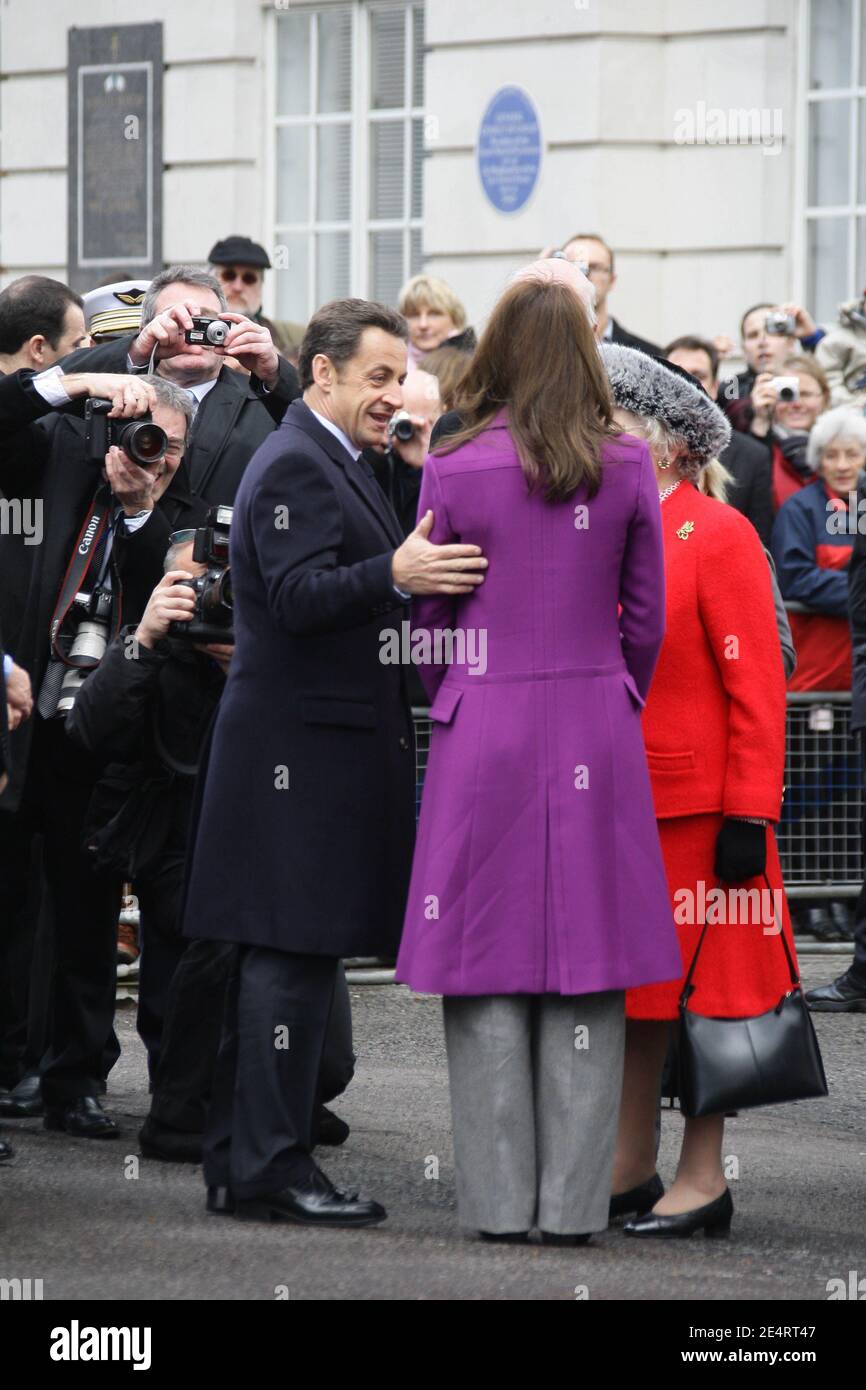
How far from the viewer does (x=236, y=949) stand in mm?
5375

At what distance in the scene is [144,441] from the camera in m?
5.78

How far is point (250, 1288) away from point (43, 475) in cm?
236

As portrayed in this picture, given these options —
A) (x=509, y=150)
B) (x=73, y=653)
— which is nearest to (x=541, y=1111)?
(x=73, y=653)

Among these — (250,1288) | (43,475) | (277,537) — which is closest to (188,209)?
(43,475)

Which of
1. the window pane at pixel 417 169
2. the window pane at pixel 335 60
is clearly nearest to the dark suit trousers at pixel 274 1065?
the window pane at pixel 417 169

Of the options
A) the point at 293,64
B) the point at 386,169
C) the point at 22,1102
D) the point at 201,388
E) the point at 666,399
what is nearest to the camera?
the point at 666,399

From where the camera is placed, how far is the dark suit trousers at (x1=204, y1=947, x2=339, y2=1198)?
5191mm

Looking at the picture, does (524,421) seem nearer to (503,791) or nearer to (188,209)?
(503,791)

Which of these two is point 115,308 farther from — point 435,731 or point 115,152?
point 115,152

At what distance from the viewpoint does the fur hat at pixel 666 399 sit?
208 inches

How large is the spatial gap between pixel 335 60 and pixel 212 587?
946 cm

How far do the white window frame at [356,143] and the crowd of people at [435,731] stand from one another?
8.34m

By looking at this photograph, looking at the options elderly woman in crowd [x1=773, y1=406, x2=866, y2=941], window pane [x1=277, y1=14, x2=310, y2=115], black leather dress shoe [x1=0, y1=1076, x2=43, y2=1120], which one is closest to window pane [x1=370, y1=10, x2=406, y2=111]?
window pane [x1=277, y1=14, x2=310, y2=115]
